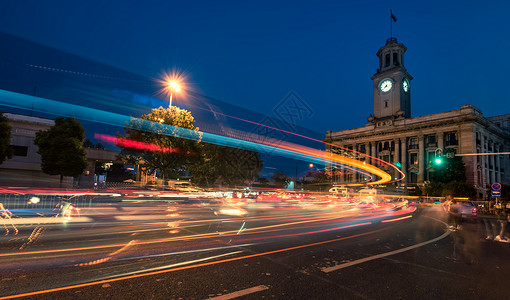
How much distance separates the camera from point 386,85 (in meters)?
71.1

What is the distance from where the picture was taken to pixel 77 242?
7887mm

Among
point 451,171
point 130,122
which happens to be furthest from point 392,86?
point 130,122

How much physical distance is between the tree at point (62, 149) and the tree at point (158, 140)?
10162mm

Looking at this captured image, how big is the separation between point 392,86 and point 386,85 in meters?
1.79

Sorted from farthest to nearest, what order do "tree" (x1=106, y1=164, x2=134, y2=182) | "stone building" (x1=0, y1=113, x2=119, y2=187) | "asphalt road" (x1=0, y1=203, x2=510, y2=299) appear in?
"tree" (x1=106, y1=164, x2=134, y2=182) < "stone building" (x1=0, y1=113, x2=119, y2=187) < "asphalt road" (x1=0, y1=203, x2=510, y2=299)

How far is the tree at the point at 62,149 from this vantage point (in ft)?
108

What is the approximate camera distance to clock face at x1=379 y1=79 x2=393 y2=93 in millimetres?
70106

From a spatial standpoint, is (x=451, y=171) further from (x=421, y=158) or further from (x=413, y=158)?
(x=413, y=158)

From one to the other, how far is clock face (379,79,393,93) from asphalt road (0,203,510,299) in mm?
67734

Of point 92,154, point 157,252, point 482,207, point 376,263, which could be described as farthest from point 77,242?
point 92,154

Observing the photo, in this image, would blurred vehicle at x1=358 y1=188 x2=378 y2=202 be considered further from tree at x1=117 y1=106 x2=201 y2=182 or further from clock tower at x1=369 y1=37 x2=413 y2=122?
clock tower at x1=369 y1=37 x2=413 y2=122

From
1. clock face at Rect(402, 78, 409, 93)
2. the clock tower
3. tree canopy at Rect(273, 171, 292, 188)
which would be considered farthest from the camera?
tree canopy at Rect(273, 171, 292, 188)

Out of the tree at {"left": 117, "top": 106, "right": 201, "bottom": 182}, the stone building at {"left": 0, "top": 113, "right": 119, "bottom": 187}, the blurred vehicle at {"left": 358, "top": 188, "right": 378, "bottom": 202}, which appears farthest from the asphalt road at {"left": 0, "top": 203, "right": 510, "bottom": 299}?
the stone building at {"left": 0, "top": 113, "right": 119, "bottom": 187}

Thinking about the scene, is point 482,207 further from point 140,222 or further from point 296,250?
point 140,222
